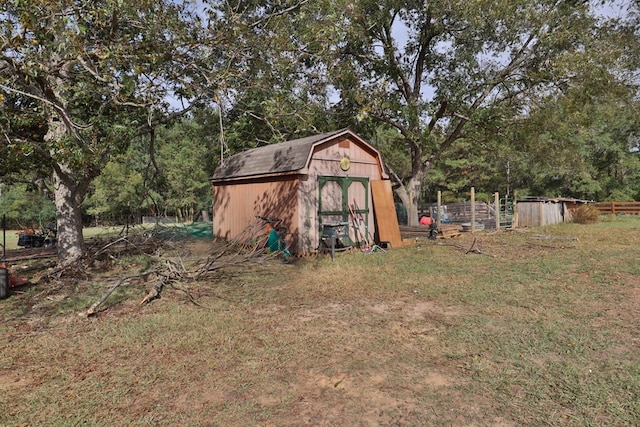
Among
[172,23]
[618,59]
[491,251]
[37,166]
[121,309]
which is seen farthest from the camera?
[618,59]

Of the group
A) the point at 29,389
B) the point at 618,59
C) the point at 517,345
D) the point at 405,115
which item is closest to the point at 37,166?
the point at 29,389

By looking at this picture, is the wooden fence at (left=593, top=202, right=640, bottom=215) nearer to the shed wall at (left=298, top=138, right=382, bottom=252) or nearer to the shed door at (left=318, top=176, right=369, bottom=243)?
the shed wall at (left=298, top=138, right=382, bottom=252)

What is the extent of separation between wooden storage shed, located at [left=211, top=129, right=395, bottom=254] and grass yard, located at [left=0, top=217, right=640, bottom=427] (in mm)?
3709

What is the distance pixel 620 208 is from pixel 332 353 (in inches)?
1520

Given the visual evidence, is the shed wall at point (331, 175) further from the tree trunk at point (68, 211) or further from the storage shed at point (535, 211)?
the storage shed at point (535, 211)

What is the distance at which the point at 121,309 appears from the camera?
616 cm

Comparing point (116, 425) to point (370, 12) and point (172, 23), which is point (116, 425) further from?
point (370, 12)

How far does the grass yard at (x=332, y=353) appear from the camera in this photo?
125 inches

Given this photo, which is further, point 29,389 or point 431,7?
point 431,7

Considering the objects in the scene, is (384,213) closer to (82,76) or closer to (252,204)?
(252,204)

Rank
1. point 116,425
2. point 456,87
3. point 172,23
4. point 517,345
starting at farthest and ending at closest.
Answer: point 456,87 → point 172,23 → point 517,345 → point 116,425

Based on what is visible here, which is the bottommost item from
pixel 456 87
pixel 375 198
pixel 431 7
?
pixel 375 198

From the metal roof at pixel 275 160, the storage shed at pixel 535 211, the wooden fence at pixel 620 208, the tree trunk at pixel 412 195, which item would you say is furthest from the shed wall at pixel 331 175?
the wooden fence at pixel 620 208

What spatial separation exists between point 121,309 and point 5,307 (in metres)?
2.10
